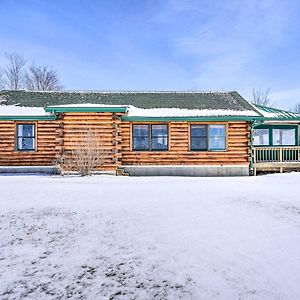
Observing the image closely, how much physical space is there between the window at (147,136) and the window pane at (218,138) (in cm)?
281

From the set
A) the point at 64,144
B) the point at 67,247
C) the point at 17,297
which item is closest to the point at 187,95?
the point at 64,144

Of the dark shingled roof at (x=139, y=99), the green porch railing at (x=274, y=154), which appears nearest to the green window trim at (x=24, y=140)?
the dark shingled roof at (x=139, y=99)

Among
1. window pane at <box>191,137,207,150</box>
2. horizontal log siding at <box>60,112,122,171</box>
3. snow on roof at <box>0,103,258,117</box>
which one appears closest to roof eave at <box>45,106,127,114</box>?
horizontal log siding at <box>60,112,122,171</box>

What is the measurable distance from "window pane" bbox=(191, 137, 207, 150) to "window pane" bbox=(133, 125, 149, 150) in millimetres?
2848

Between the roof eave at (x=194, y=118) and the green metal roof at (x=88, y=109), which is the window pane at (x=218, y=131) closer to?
the roof eave at (x=194, y=118)

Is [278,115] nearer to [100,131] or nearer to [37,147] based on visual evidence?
[100,131]

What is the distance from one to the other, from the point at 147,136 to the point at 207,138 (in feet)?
12.1

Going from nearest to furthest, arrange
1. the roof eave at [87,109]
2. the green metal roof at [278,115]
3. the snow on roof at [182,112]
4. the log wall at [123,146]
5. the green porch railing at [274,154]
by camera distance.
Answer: the roof eave at [87,109] → the log wall at [123,146] → the snow on roof at [182,112] → the green porch railing at [274,154] → the green metal roof at [278,115]

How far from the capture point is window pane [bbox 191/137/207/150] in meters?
16.3

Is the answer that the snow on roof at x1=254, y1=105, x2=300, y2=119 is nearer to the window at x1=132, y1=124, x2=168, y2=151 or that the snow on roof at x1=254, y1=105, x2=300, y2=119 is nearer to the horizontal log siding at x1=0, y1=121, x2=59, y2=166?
the window at x1=132, y1=124, x2=168, y2=151

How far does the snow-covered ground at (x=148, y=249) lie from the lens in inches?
123

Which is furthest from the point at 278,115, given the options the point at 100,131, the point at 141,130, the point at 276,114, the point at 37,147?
the point at 37,147

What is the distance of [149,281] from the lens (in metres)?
3.27

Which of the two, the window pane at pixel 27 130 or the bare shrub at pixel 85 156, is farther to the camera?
the window pane at pixel 27 130
